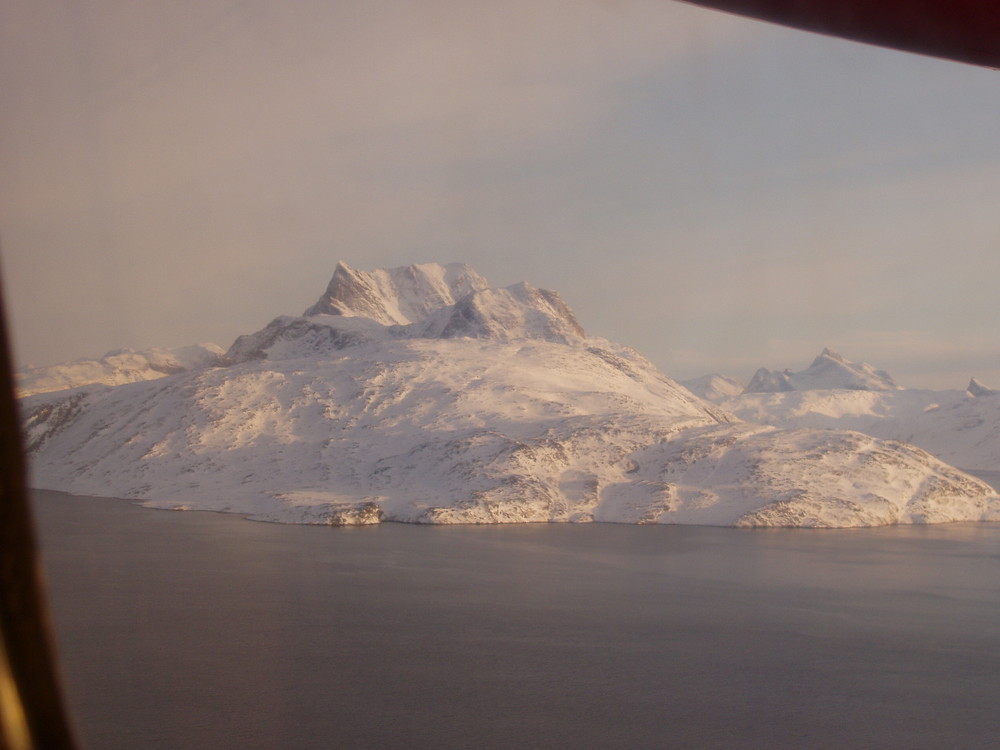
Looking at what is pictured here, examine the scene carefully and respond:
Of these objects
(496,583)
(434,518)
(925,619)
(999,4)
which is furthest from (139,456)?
(999,4)

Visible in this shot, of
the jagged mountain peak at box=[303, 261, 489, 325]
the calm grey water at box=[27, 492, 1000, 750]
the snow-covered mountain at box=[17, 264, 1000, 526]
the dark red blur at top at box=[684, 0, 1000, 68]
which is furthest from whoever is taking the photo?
the jagged mountain peak at box=[303, 261, 489, 325]

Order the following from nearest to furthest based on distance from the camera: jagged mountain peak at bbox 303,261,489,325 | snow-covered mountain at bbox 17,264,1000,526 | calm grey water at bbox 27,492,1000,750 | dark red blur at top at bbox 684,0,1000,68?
dark red blur at top at bbox 684,0,1000,68, calm grey water at bbox 27,492,1000,750, snow-covered mountain at bbox 17,264,1000,526, jagged mountain peak at bbox 303,261,489,325

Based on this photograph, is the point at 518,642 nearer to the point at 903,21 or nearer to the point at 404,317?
the point at 903,21

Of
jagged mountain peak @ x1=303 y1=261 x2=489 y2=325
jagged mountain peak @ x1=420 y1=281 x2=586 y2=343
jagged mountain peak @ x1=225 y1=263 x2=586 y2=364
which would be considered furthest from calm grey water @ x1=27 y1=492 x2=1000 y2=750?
jagged mountain peak @ x1=303 y1=261 x2=489 y2=325

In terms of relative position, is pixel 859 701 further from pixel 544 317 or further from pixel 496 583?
pixel 544 317

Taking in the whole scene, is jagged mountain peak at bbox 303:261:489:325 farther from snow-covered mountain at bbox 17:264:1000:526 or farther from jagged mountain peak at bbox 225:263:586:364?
snow-covered mountain at bbox 17:264:1000:526

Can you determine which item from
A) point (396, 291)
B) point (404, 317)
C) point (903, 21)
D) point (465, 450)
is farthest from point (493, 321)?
point (903, 21)
